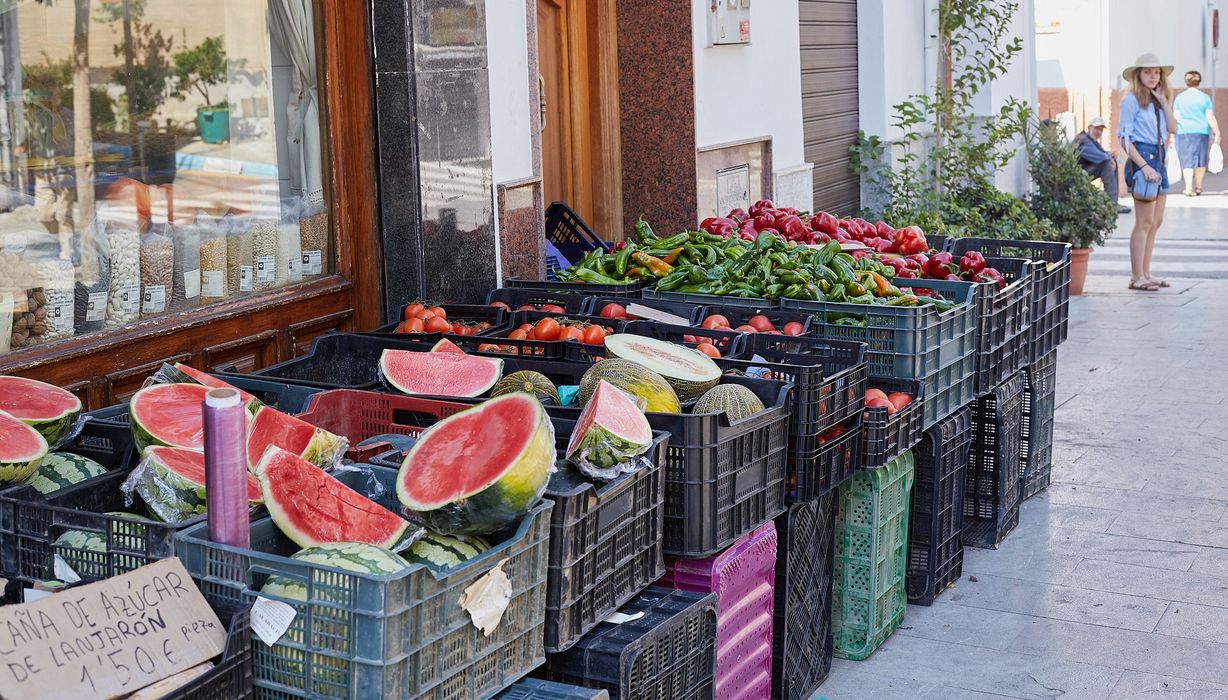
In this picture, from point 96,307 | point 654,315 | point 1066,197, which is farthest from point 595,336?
point 1066,197

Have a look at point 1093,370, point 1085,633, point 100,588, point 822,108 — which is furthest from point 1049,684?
point 822,108

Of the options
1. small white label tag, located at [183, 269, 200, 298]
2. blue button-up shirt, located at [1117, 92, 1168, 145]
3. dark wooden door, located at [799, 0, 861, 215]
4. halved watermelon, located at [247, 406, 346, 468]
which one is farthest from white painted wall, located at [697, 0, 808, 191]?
halved watermelon, located at [247, 406, 346, 468]

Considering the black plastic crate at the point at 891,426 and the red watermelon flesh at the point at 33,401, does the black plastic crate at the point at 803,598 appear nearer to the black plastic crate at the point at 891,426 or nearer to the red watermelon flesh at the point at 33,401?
the black plastic crate at the point at 891,426

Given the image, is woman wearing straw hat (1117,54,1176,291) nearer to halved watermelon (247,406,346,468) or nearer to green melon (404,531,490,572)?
halved watermelon (247,406,346,468)

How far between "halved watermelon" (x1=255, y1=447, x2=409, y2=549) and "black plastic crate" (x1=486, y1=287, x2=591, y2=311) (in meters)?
2.66

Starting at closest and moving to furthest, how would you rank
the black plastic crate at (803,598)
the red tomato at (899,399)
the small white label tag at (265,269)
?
the black plastic crate at (803,598) < the red tomato at (899,399) < the small white label tag at (265,269)

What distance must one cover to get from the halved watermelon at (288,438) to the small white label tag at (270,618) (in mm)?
790

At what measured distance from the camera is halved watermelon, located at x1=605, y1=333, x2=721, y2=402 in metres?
4.48

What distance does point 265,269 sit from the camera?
5781 mm

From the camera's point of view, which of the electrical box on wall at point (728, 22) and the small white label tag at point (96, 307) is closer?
the small white label tag at point (96, 307)

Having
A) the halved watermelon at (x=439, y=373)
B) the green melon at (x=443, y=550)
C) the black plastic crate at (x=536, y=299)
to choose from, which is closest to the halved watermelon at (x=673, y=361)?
the halved watermelon at (x=439, y=373)

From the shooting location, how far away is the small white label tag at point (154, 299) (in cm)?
513

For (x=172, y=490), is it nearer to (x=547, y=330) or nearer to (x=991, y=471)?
(x=547, y=330)

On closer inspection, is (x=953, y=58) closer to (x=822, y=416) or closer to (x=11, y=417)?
(x=822, y=416)
